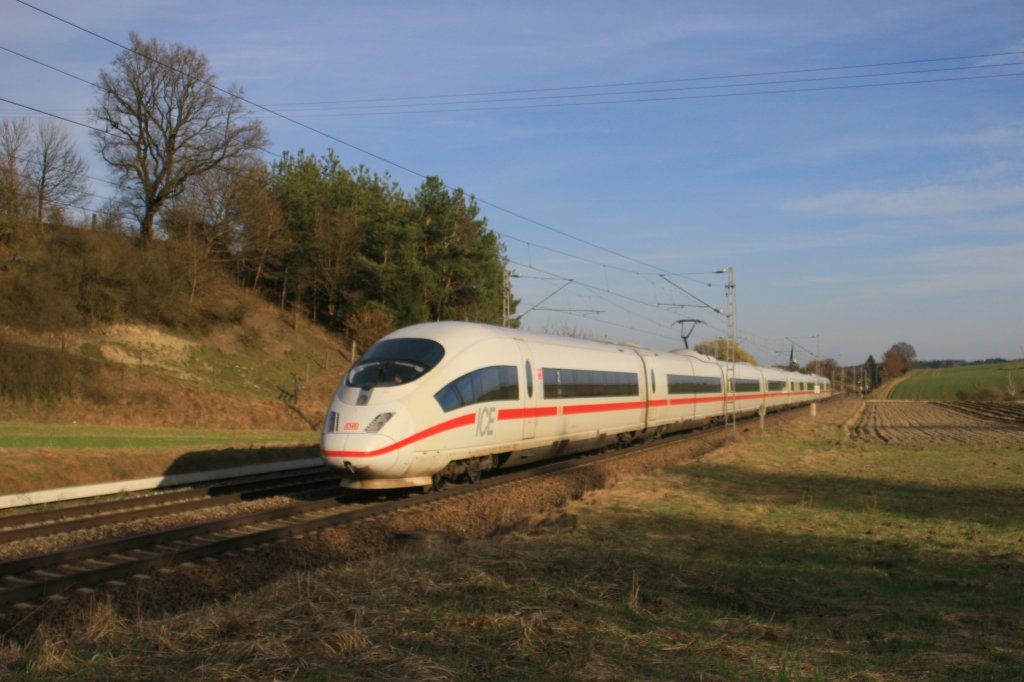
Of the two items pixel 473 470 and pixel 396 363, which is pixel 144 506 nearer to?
pixel 396 363

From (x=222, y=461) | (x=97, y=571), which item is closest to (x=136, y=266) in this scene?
(x=222, y=461)

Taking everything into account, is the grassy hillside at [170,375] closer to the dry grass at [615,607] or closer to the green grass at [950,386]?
the dry grass at [615,607]

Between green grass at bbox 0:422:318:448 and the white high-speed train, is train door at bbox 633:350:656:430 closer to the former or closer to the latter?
the white high-speed train

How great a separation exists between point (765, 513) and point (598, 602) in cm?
702

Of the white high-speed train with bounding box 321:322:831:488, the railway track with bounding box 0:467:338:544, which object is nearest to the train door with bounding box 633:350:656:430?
the white high-speed train with bounding box 321:322:831:488

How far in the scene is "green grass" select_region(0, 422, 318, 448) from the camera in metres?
20.2

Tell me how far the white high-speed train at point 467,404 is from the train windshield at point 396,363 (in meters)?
0.02

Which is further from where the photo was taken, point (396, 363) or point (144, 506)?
point (396, 363)

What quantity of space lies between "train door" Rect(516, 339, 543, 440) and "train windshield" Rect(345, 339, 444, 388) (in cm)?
304

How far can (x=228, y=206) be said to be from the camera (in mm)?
51469

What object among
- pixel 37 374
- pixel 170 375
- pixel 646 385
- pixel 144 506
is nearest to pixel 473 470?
pixel 144 506

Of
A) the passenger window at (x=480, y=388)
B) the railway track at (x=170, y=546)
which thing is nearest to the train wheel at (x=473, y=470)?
the railway track at (x=170, y=546)

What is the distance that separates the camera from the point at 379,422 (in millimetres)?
14383

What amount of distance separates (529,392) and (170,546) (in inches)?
361
